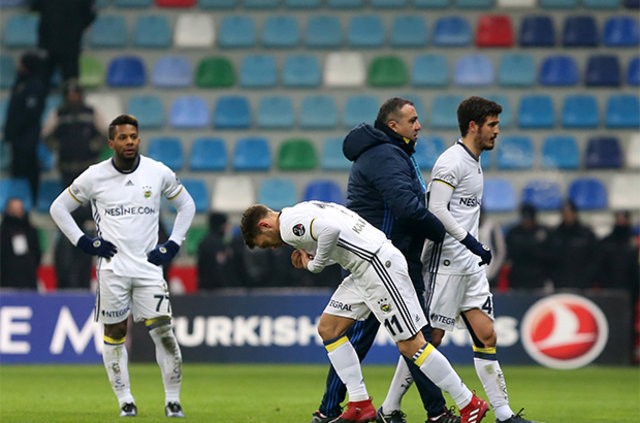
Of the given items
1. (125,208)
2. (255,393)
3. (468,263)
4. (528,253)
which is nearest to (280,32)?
(528,253)

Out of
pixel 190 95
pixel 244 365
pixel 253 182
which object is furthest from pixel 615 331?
pixel 190 95

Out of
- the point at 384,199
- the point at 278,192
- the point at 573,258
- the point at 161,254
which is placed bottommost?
the point at 573,258

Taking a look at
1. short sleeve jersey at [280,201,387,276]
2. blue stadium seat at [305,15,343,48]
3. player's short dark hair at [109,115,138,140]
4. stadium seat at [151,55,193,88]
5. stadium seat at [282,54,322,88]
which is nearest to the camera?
short sleeve jersey at [280,201,387,276]

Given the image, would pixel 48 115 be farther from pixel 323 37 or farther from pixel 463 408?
pixel 463 408

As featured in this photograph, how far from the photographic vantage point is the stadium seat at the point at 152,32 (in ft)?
72.5

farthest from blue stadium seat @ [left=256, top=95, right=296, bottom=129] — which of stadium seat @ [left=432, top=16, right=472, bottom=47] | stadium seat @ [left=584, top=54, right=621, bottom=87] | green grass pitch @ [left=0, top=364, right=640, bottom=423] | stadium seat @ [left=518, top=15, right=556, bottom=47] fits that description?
green grass pitch @ [left=0, top=364, right=640, bottom=423]

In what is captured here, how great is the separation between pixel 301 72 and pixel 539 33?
4.01 meters

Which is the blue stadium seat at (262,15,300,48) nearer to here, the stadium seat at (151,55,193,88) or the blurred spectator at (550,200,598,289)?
the stadium seat at (151,55,193,88)

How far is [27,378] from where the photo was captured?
1463 centimetres

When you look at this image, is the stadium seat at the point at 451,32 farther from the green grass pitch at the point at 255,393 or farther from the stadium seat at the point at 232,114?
the green grass pitch at the point at 255,393

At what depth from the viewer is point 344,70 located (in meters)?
21.7

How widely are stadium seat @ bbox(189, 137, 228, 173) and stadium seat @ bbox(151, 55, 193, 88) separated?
4.02 feet

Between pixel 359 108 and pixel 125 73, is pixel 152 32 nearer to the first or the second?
pixel 125 73

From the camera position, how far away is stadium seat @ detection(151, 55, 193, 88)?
21781mm
